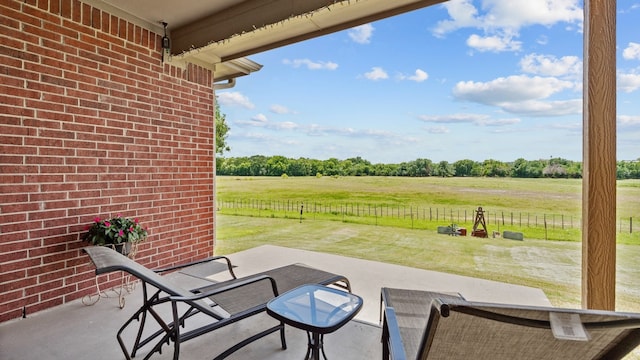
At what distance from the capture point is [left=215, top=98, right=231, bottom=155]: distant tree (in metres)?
6.74

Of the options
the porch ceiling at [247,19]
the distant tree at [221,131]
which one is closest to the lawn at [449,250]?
the distant tree at [221,131]

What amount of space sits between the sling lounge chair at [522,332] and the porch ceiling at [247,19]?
255cm

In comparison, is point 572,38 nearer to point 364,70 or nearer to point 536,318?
point 364,70

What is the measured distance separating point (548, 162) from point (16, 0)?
19.1ft

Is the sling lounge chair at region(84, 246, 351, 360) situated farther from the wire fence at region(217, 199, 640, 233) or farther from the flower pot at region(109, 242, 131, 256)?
the wire fence at region(217, 199, 640, 233)

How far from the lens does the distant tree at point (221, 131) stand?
6.74 m

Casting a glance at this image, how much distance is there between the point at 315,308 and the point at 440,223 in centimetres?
387

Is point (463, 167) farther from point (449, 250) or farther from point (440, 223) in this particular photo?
point (449, 250)

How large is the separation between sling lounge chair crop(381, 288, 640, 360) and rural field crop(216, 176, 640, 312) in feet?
5.96

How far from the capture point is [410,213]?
5637 mm

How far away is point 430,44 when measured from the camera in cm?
584

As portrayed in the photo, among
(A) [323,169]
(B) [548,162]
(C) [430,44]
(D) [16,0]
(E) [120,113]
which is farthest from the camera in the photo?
(A) [323,169]

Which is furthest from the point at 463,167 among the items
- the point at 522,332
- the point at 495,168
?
the point at 522,332

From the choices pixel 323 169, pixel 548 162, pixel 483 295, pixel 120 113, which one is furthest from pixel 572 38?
pixel 120 113
